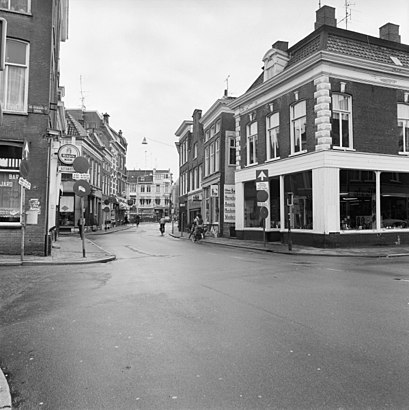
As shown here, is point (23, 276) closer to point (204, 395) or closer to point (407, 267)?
point (204, 395)

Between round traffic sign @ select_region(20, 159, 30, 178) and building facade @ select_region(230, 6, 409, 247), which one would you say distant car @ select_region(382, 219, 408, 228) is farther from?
round traffic sign @ select_region(20, 159, 30, 178)

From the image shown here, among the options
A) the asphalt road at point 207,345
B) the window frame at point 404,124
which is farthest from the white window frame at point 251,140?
the asphalt road at point 207,345

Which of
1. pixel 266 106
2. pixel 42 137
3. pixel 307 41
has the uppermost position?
pixel 307 41

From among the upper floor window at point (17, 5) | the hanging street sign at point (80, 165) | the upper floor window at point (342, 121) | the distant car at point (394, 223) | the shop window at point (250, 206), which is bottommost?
the distant car at point (394, 223)

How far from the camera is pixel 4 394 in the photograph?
3318 mm

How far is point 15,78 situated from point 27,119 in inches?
64.8

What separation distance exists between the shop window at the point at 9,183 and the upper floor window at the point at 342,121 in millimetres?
14361

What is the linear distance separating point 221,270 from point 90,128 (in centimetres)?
4495

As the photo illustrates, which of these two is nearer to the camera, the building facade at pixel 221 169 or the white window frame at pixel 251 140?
the white window frame at pixel 251 140

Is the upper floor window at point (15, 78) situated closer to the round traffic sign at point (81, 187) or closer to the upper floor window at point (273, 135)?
the round traffic sign at point (81, 187)

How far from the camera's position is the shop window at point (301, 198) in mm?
20062

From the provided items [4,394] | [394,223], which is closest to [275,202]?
[394,223]

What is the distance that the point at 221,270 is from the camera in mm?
10844

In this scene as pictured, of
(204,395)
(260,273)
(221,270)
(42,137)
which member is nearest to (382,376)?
(204,395)
